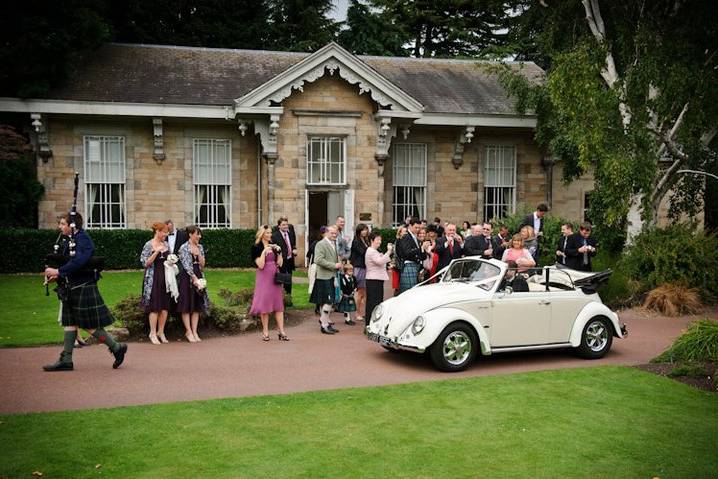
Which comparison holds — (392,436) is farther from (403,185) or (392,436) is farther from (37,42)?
(37,42)

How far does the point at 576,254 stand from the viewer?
52.4 feet

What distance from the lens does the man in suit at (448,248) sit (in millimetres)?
15000

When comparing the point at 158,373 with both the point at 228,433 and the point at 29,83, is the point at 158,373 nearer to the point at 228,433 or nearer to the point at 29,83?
the point at 228,433

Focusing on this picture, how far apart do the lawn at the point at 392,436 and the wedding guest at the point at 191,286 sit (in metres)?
4.04

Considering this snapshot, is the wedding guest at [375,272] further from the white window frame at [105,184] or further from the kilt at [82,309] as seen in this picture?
the white window frame at [105,184]

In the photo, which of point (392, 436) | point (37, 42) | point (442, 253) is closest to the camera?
point (392, 436)

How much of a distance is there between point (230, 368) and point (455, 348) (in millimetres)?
3284

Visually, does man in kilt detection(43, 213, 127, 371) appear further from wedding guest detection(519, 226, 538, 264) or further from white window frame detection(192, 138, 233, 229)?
white window frame detection(192, 138, 233, 229)

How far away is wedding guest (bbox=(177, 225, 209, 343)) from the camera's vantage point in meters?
12.1

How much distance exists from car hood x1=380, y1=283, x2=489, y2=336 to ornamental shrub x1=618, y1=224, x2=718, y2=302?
7255 mm

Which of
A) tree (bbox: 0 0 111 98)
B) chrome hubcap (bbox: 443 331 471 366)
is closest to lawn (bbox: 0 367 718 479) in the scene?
chrome hubcap (bbox: 443 331 471 366)

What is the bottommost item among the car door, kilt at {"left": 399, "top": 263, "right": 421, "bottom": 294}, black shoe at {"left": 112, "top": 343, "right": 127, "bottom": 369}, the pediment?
black shoe at {"left": 112, "top": 343, "right": 127, "bottom": 369}

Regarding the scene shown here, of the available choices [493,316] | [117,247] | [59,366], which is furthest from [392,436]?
[117,247]

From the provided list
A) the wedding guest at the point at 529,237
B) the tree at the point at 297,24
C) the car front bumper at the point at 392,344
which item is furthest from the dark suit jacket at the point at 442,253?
the tree at the point at 297,24
